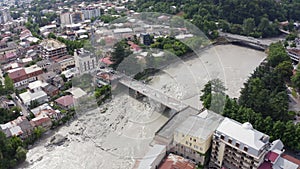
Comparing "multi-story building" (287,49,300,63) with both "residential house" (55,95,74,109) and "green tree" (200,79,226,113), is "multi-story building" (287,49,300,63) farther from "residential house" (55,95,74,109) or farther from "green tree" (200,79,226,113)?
"residential house" (55,95,74,109)

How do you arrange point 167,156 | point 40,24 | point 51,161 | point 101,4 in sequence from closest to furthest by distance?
point 167,156 < point 51,161 < point 40,24 < point 101,4

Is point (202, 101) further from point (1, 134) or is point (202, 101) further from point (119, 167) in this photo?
point (1, 134)

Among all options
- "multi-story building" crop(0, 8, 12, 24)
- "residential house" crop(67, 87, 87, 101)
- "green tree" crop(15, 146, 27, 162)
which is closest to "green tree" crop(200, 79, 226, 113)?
"residential house" crop(67, 87, 87, 101)

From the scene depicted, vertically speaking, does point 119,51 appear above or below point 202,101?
above

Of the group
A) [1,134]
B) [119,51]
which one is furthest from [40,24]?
[1,134]

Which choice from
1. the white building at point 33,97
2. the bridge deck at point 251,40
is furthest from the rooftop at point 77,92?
the bridge deck at point 251,40

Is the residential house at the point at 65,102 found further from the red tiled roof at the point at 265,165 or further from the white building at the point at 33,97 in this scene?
the red tiled roof at the point at 265,165

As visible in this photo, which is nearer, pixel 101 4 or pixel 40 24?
pixel 40 24

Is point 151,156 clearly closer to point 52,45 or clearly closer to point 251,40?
point 52,45
